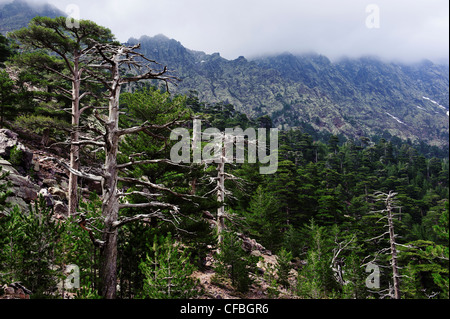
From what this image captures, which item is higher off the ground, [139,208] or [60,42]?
[60,42]

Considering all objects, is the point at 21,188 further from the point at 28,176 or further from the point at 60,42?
the point at 60,42

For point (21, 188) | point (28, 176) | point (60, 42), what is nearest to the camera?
point (21, 188)

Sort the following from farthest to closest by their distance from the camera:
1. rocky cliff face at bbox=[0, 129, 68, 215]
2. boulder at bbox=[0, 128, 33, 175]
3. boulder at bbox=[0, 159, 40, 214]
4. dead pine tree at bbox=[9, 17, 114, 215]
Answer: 1. boulder at bbox=[0, 128, 33, 175]
2. dead pine tree at bbox=[9, 17, 114, 215]
3. rocky cliff face at bbox=[0, 129, 68, 215]
4. boulder at bbox=[0, 159, 40, 214]

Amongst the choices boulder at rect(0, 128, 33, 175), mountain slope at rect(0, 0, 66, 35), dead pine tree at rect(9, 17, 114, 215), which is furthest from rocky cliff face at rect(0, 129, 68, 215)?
mountain slope at rect(0, 0, 66, 35)

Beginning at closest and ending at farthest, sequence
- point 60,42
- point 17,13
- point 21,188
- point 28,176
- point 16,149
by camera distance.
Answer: point 21,188, point 28,176, point 60,42, point 16,149, point 17,13

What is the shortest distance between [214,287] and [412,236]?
34391mm

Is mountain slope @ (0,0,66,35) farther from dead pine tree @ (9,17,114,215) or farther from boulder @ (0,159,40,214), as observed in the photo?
boulder @ (0,159,40,214)

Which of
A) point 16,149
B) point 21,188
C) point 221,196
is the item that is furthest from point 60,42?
point 221,196

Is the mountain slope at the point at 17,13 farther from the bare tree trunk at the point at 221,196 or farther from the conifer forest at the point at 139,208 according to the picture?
the bare tree trunk at the point at 221,196
